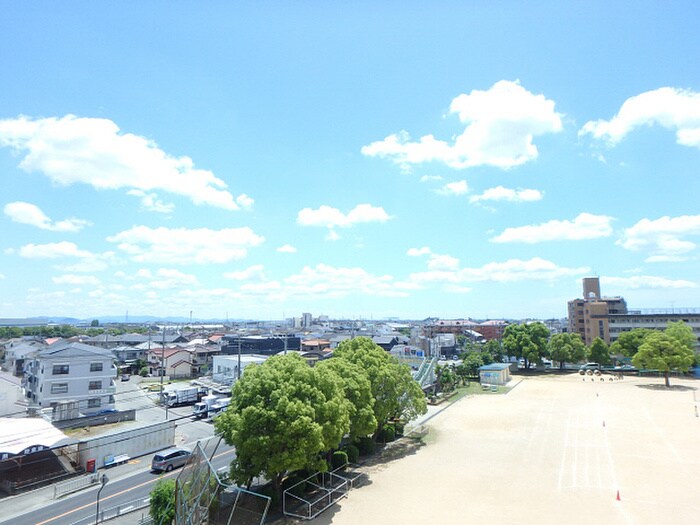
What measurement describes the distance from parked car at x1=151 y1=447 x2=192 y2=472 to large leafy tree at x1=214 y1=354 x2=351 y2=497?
967cm

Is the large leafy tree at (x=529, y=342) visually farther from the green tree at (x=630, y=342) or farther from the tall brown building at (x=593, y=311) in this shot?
the tall brown building at (x=593, y=311)

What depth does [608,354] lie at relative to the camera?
69.1 meters

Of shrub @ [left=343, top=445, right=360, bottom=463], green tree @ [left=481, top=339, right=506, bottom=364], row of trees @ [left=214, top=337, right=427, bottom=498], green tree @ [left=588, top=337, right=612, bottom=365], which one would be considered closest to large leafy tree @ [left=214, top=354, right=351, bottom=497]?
row of trees @ [left=214, top=337, right=427, bottom=498]

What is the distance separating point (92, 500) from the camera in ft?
74.3

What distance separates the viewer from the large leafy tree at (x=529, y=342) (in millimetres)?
68125

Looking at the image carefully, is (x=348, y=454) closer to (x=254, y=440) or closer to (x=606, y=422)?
(x=254, y=440)

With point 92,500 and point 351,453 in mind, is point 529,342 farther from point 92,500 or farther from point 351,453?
point 92,500

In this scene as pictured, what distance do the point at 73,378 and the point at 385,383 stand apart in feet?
111

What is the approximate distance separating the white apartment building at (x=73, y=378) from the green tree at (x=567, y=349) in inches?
2595

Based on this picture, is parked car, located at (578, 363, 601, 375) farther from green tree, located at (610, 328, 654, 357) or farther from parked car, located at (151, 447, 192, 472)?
parked car, located at (151, 447, 192, 472)

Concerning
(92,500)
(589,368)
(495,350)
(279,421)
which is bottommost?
(589,368)

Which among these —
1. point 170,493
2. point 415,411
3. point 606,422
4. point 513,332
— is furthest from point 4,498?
point 513,332

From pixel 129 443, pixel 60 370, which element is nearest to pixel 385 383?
pixel 129 443

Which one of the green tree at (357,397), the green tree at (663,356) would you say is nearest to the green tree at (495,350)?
the green tree at (663,356)
